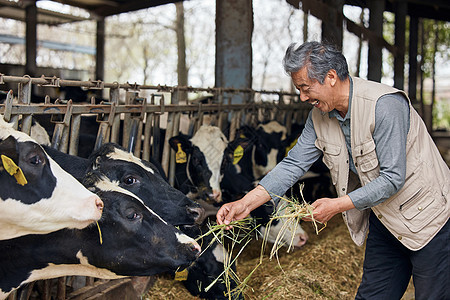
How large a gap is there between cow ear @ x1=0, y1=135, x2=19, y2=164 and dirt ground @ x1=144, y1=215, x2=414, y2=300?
6.66ft

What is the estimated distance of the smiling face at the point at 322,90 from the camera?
8.37 ft

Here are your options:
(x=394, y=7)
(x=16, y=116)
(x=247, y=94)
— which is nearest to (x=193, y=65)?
(x=394, y=7)

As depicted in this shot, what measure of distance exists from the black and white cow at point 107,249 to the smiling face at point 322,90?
1.01m

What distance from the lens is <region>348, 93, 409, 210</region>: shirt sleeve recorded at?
2459mm

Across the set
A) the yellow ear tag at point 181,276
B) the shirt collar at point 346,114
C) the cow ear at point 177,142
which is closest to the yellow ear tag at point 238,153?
the cow ear at point 177,142

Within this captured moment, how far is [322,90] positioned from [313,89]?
49mm

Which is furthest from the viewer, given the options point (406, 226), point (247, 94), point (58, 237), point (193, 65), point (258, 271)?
point (193, 65)

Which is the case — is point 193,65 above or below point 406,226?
above

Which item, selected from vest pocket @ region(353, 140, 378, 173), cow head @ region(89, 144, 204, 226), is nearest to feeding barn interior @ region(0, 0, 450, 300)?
cow head @ region(89, 144, 204, 226)

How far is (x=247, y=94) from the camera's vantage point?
669cm

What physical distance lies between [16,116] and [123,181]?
75 cm

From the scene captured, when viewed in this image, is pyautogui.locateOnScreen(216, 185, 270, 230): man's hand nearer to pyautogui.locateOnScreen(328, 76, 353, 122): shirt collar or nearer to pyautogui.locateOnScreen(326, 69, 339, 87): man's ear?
pyautogui.locateOnScreen(328, 76, 353, 122): shirt collar

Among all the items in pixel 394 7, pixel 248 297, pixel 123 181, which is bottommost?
pixel 248 297

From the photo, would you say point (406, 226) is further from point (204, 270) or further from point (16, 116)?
point (16, 116)
